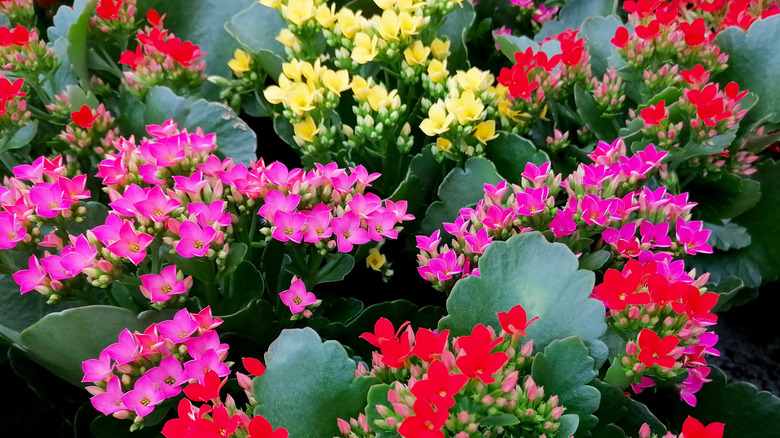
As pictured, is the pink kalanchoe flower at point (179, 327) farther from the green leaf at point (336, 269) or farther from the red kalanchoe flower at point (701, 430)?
the red kalanchoe flower at point (701, 430)

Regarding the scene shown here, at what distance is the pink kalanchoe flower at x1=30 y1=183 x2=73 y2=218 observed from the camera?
0.70m

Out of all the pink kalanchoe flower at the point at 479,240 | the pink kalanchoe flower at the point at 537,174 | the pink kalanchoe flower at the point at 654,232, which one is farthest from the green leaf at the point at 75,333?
the pink kalanchoe flower at the point at 654,232

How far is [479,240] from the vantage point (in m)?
0.75

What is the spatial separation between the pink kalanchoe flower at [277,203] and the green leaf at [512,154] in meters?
0.39

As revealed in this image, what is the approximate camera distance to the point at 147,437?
795 mm

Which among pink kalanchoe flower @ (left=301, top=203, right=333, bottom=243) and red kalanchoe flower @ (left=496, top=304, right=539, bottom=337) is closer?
red kalanchoe flower @ (left=496, top=304, right=539, bottom=337)

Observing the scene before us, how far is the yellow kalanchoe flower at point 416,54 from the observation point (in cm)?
95

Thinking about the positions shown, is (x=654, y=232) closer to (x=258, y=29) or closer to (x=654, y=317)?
(x=654, y=317)

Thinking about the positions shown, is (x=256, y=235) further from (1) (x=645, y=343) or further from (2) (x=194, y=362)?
(1) (x=645, y=343)

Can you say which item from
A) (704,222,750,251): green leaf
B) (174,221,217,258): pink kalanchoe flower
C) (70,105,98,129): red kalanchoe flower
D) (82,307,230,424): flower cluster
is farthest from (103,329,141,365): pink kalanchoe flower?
(704,222,750,251): green leaf

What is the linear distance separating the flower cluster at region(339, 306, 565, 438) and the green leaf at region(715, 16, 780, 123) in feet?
2.24

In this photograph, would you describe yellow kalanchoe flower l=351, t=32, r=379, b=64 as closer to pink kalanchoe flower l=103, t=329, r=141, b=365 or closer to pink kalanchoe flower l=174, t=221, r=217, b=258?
pink kalanchoe flower l=174, t=221, r=217, b=258

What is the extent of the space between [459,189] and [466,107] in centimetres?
12

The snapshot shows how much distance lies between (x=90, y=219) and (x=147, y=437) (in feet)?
0.96
